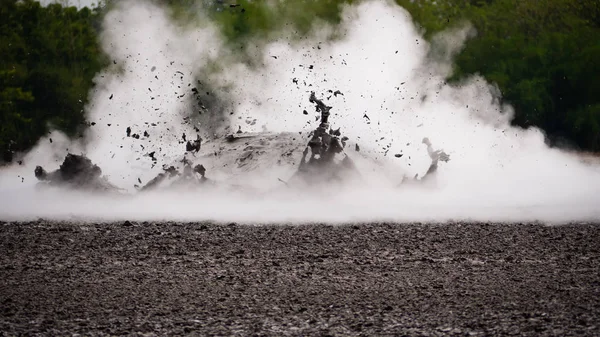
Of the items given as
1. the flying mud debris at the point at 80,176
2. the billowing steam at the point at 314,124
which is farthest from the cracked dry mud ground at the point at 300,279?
the flying mud debris at the point at 80,176

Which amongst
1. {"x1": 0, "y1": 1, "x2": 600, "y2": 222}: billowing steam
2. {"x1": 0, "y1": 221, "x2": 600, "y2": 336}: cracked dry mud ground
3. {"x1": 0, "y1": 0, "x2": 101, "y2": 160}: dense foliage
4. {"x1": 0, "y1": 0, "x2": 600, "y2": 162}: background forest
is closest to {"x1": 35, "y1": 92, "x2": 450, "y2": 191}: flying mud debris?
{"x1": 0, "y1": 1, "x2": 600, "y2": 222}: billowing steam

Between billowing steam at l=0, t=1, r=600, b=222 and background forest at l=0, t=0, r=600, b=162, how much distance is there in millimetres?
4985

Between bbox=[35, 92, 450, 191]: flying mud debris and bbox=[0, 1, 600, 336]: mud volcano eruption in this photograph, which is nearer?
bbox=[0, 1, 600, 336]: mud volcano eruption

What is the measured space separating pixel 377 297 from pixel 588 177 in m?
16.7

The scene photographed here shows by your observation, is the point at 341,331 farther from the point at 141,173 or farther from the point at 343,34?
the point at 343,34

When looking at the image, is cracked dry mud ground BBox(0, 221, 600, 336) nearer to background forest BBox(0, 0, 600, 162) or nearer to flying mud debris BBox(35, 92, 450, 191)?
Result: flying mud debris BBox(35, 92, 450, 191)

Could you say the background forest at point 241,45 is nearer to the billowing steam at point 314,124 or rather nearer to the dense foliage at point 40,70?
the dense foliage at point 40,70

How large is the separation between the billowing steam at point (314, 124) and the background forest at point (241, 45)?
4.98 metres

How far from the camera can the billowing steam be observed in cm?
1964

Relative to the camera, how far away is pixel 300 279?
37.0ft

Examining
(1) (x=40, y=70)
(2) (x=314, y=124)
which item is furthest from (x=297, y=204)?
(1) (x=40, y=70)

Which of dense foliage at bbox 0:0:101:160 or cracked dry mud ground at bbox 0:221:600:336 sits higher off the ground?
dense foliage at bbox 0:0:101:160

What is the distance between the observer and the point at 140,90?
26391 millimetres

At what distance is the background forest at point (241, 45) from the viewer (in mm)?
36312
